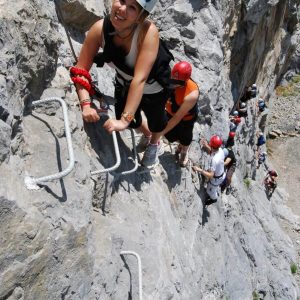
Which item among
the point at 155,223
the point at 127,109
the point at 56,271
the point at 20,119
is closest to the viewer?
the point at 56,271

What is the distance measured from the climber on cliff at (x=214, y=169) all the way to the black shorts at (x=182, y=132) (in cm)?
208

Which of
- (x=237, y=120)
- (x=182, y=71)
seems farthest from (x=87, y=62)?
(x=237, y=120)

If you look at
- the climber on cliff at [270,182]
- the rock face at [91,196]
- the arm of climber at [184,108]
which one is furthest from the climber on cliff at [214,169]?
the climber on cliff at [270,182]

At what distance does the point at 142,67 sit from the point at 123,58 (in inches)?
13.4

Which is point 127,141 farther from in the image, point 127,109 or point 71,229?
point 71,229

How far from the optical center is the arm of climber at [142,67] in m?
5.49

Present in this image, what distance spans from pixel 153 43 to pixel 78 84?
132 centimetres

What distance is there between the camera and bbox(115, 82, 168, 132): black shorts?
671 centimetres

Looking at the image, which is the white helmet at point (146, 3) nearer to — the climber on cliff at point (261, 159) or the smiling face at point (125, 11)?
the smiling face at point (125, 11)

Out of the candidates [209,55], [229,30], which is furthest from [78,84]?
[229,30]

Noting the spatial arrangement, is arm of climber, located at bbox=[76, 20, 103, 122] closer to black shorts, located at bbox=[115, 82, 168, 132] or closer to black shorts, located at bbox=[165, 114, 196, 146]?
black shorts, located at bbox=[115, 82, 168, 132]

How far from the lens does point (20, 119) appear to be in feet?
16.4

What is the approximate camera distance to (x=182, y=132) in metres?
8.93

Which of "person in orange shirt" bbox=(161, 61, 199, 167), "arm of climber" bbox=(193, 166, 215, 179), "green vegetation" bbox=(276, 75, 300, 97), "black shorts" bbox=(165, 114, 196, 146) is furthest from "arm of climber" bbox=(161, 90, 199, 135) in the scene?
"green vegetation" bbox=(276, 75, 300, 97)
